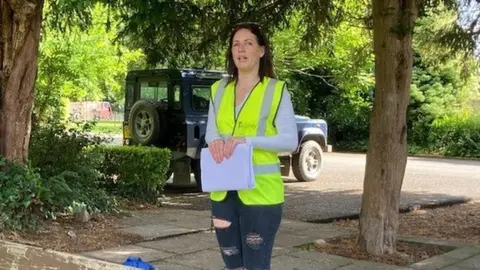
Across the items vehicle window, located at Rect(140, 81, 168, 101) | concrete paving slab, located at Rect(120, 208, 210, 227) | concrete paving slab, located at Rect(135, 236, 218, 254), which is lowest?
concrete paving slab, located at Rect(135, 236, 218, 254)

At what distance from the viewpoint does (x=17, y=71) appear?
301 inches

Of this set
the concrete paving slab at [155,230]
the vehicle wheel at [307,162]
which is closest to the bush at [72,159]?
the concrete paving slab at [155,230]

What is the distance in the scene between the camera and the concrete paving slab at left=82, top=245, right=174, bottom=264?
19.8 ft

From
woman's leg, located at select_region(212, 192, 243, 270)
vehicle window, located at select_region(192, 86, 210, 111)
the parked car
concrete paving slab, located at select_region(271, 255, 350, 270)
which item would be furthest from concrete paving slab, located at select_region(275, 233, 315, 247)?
vehicle window, located at select_region(192, 86, 210, 111)

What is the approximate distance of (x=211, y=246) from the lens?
664 centimetres

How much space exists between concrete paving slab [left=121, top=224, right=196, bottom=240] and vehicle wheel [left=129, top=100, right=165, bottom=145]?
4.29m

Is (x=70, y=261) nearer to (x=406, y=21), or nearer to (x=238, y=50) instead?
(x=238, y=50)

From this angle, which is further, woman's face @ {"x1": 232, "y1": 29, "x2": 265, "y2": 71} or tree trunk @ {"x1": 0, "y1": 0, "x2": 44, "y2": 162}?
tree trunk @ {"x1": 0, "y1": 0, "x2": 44, "y2": 162}

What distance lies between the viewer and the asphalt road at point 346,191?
33.5 feet

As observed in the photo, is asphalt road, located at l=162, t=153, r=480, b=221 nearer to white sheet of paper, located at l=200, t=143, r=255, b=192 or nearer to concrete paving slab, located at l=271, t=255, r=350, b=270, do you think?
concrete paving slab, located at l=271, t=255, r=350, b=270

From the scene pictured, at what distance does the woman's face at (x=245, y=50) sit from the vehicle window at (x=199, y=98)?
8.84 meters

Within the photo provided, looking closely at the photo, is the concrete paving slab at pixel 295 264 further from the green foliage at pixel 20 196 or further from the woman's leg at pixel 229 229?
the green foliage at pixel 20 196

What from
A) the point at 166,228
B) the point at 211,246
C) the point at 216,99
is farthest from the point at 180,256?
the point at 216,99

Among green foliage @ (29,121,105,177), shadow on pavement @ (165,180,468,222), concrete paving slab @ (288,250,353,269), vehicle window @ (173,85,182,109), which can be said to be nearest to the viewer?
concrete paving slab @ (288,250,353,269)
